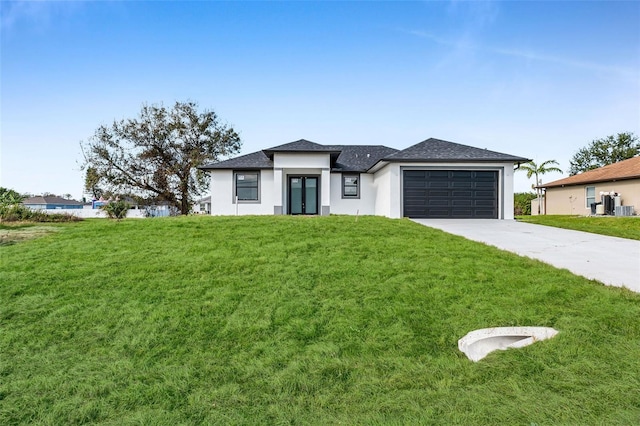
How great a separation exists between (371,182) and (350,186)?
1.21 m

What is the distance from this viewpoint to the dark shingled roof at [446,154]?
50.6 feet

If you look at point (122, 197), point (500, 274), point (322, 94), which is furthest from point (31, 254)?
point (122, 197)

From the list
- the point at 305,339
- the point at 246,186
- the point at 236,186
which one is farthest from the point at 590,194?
the point at 305,339

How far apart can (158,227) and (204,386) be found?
7901mm

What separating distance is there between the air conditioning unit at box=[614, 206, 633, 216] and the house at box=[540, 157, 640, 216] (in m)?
0.53

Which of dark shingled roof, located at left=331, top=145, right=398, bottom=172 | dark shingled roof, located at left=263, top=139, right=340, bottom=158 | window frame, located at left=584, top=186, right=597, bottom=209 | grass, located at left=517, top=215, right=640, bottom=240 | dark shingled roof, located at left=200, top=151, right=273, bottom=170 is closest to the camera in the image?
grass, located at left=517, top=215, right=640, bottom=240

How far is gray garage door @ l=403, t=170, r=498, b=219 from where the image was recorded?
15789mm

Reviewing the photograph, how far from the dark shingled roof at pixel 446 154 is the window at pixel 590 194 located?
436 inches

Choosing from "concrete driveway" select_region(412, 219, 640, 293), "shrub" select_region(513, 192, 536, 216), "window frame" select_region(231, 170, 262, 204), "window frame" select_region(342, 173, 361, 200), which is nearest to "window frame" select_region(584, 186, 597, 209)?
"shrub" select_region(513, 192, 536, 216)

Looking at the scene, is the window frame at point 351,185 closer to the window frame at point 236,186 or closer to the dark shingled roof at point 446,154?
the dark shingled roof at point 446,154

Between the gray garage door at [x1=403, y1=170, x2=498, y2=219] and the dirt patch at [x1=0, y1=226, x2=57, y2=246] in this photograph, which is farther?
the gray garage door at [x1=403, y1=170, x2=498, y2=219]

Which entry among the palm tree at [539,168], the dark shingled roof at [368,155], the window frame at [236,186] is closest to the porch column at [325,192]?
the dark shingled roof at [368,155]

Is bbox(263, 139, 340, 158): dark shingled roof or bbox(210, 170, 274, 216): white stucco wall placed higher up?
bbox(263, 139, 340, 158): dark shingled roof

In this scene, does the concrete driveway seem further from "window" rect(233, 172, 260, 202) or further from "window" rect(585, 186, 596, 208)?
"window" rect(585, 186, 596, 208)
